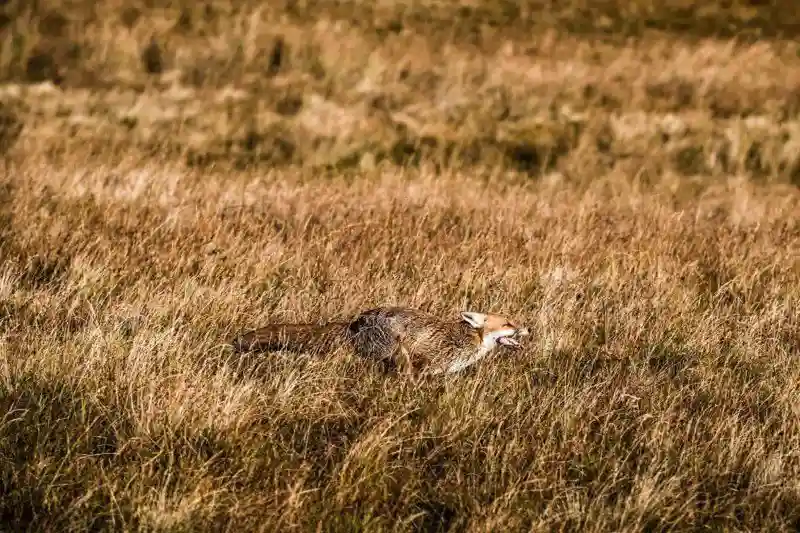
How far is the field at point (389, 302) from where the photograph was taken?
10.2 feet

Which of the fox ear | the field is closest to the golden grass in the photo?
the field

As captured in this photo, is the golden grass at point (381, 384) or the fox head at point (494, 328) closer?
the golden grass at point (381, 384)

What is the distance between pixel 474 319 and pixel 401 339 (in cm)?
38

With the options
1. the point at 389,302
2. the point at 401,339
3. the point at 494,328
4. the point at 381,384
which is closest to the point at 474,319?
the point at 494,328

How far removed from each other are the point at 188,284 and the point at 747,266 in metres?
3.94

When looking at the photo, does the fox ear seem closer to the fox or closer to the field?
the fox

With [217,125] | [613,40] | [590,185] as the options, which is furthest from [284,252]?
[613,40]

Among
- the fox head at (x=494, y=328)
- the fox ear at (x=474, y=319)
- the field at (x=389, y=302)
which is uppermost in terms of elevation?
the fox ear at (x=474, y=319)

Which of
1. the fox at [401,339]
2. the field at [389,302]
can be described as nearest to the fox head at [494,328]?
the fox at [401,339]

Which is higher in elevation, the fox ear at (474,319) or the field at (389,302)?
the fox ear at (474,319)

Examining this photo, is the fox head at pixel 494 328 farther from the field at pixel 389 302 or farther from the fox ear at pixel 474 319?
the field at pixel 389 302

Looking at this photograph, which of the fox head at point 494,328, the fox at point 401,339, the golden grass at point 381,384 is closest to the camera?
the golden grass at point 381,384

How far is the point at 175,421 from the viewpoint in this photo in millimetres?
3400

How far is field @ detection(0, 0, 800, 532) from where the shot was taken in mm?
3123
